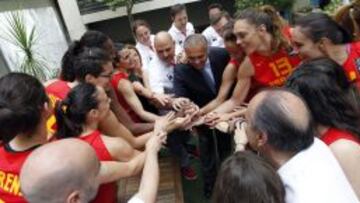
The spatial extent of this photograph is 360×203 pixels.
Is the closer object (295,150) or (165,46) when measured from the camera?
(295,150)

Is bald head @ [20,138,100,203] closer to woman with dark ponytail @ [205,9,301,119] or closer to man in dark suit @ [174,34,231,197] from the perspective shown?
woman with dark ponytail @ [205,9,301,119]

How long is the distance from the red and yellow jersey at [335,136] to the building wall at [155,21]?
13.5 m

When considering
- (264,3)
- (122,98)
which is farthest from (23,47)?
(264,3)

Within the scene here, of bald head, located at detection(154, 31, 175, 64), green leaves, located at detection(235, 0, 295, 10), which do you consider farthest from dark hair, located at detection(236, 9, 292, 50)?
green leaves, located at detection(235, 0, 295, 10)

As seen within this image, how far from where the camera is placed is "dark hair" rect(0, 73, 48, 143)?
89.3 inches

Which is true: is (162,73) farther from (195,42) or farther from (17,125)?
(17,125)

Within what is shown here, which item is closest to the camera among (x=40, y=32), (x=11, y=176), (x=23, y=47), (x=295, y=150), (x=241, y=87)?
(x=295, y=150)

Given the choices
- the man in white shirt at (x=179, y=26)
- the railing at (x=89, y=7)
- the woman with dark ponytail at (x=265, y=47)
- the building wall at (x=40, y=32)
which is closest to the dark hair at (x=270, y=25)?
the woman with dark ponytail at (x=265, y=47)

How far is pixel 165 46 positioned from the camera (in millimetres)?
4551

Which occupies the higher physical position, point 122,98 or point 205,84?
point 122,98

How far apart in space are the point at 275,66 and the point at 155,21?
12.1m

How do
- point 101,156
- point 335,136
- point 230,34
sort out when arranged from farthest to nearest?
point 230,34 < point 101,156 < point 335,136

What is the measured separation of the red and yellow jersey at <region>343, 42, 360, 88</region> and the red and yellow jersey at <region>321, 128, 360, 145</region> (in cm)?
A: 109

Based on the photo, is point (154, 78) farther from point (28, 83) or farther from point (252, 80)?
point (28, 83)
